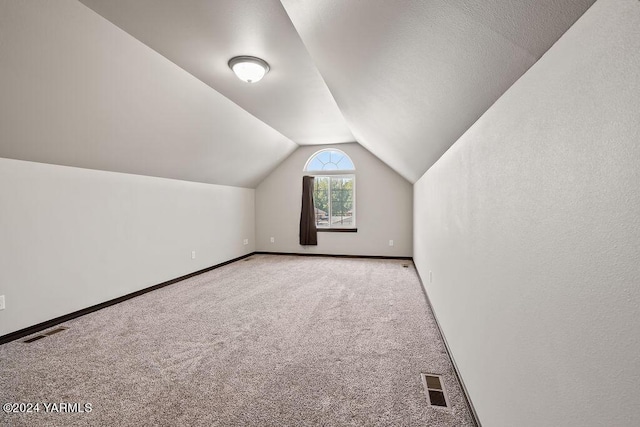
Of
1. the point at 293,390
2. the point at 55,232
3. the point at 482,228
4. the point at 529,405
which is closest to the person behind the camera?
the point at 529,405

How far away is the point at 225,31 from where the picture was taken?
2098 millimetres

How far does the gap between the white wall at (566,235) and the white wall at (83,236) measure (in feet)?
11.3

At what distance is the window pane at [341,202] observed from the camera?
6.19 metres

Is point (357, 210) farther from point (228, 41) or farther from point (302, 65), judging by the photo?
point (228, 41)

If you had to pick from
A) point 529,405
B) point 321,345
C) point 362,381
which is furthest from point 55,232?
point 529,405

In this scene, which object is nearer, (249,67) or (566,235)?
(566,235)

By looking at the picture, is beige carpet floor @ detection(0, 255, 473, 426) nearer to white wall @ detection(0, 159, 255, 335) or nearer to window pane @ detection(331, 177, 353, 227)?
white wall @ detection(0, 159, 255, 335)

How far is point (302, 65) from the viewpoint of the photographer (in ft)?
8.63

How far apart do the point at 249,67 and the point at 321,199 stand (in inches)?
158

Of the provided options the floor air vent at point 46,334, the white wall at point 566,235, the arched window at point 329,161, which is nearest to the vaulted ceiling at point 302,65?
the white wall at point 566,235

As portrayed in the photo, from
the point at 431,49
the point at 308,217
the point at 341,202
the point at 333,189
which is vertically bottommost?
the point at 308,217

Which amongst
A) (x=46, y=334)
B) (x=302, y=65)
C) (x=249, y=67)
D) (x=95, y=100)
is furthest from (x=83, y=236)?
(x=302, y=65)

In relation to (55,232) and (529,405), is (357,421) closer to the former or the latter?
(529,405)

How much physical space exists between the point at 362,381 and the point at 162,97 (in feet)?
9.46
